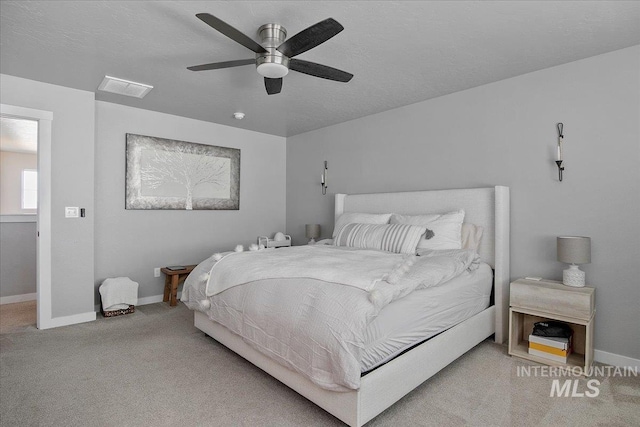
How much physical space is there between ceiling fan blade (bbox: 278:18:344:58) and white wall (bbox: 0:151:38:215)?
6740 millimetres

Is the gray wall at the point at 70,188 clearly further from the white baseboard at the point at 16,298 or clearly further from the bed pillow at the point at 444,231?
the bed pillow at the point at 444,231

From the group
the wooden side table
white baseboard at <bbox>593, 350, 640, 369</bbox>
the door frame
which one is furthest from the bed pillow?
the door frame

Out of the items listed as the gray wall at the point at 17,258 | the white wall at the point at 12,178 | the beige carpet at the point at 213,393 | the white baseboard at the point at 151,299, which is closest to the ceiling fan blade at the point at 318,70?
the beige carpet at the point at 213,393

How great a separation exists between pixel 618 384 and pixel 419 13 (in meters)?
2.82

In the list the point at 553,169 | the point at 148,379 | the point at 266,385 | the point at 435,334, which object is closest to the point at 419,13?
the point at 553,169

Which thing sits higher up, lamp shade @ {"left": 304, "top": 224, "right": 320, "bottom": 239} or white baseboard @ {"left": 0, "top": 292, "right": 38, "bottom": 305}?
lamp shade @ {"left": 304, "top": 224, "right": 320, "bottom": 239}

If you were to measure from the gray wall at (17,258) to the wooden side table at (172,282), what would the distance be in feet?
6.07

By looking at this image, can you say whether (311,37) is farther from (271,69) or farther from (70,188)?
(70,188)

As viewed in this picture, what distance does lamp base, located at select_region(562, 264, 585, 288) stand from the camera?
257 centimetres

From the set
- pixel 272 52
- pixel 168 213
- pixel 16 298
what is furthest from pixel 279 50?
pixel 16 298

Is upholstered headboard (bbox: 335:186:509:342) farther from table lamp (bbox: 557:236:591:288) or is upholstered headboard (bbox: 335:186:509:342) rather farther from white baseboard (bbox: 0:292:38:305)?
white baseboard (bbox: 0:292:38:305)

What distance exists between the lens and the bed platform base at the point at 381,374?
168cm

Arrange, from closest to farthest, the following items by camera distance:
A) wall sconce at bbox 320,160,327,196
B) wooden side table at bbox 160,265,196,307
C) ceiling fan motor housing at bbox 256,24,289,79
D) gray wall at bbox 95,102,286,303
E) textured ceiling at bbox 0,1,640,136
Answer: textured ceiling at bbox 0,1,640,136 → ceiling fan motor housing at bbox 256,24,289,79 → gray wall at bbox 95,102,286,303 → wooden side table at bbox 160,265,196,307 → wall sconce at bbox 320,160,327,196

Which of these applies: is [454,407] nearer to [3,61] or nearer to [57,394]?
[57,394]
